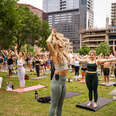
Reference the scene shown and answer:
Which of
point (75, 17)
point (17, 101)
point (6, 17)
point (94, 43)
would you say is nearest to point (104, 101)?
point (17, 101)

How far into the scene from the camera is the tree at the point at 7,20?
1162cm

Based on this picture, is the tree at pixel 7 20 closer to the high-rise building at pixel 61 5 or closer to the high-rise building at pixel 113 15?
the high-rise building at pixel 113 15

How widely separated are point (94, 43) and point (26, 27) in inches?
Answer: 2697

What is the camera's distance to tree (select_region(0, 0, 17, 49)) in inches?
457

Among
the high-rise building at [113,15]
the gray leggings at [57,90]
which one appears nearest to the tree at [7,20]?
the gray leggings at [57,90]

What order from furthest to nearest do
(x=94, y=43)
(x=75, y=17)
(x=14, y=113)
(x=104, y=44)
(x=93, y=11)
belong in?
(x=93, y=11)
(x=75, y=17)
(x=94, y=43)
(x=104, y=44)
(x=14, y=113)

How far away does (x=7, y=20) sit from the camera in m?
12.1

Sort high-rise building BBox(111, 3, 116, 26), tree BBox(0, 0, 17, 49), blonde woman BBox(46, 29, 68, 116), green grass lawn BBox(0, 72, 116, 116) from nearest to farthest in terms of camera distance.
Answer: blonde woman BBox(46, 29, 68, 116)
green grass lawn BBox(0, 72, 116, 116)
tree BBox(0, 0, 17, 49)
high-rise building BBox(111, 3, 116, 26)

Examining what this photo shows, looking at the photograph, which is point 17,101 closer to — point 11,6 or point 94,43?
point 11,6

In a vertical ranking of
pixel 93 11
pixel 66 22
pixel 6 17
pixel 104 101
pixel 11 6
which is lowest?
pixel 104 101

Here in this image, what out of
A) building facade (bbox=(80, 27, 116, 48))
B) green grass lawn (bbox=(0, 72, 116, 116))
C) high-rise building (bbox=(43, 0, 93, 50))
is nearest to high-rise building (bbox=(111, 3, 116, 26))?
building facade (bbox=(80, 27, 116, 48))

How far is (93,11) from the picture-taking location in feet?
634

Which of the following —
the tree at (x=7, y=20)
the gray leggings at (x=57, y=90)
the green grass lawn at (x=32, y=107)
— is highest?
the tree at (x=7, y=20)

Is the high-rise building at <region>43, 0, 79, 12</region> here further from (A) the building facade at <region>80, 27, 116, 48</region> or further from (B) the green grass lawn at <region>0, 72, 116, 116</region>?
(B) the green grass lawn at <region>0, 72, 116, 116</region>
